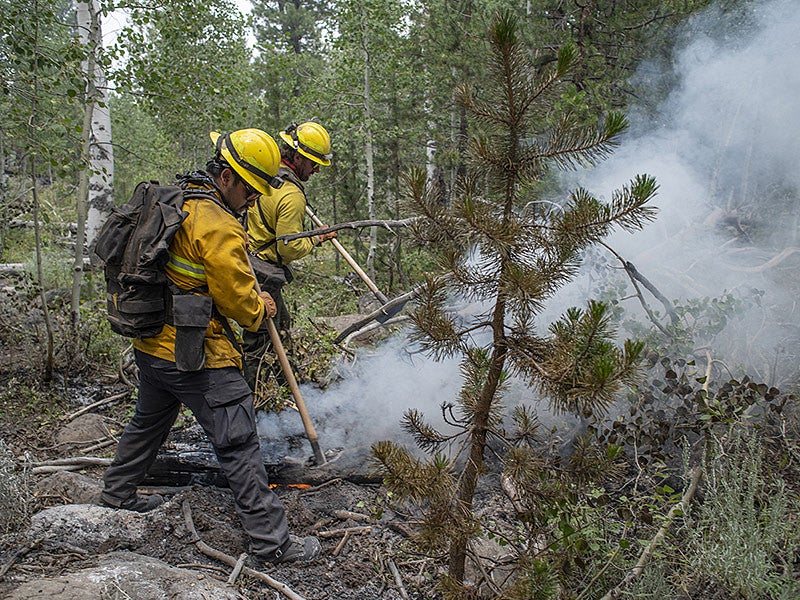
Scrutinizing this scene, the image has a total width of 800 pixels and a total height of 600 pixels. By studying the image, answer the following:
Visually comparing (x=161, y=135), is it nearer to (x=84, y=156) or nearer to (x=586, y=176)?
(x=84, y=156)

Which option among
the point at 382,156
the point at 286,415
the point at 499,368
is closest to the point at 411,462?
the point at 499,368

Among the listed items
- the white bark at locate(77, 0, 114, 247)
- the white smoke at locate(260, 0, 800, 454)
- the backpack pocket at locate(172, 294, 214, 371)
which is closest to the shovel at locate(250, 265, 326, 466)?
the white smoke at locate(260, 0, 800, 454)

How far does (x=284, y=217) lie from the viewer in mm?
4621

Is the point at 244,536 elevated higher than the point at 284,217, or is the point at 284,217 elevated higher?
the point at 284,217

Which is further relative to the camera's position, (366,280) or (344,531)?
(366,280)

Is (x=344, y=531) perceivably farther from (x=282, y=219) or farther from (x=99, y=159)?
(x=99, y=159)

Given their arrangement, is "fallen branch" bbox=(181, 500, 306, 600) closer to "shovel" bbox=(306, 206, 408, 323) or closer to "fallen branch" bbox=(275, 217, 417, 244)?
"fallen branch" bbox=(275, 217, 417, 244)

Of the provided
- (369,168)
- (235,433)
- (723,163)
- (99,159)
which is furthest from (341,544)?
(369,168)

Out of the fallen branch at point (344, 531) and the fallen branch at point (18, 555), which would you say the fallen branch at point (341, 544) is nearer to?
the fallen branch at point (344, 531)

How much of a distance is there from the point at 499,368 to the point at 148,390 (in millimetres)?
2198

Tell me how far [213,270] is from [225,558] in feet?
5.13

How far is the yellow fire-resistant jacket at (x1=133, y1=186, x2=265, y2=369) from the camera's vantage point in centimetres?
311

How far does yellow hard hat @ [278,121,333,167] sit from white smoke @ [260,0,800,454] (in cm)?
187

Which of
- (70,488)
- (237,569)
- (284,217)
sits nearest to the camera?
(237,569)
